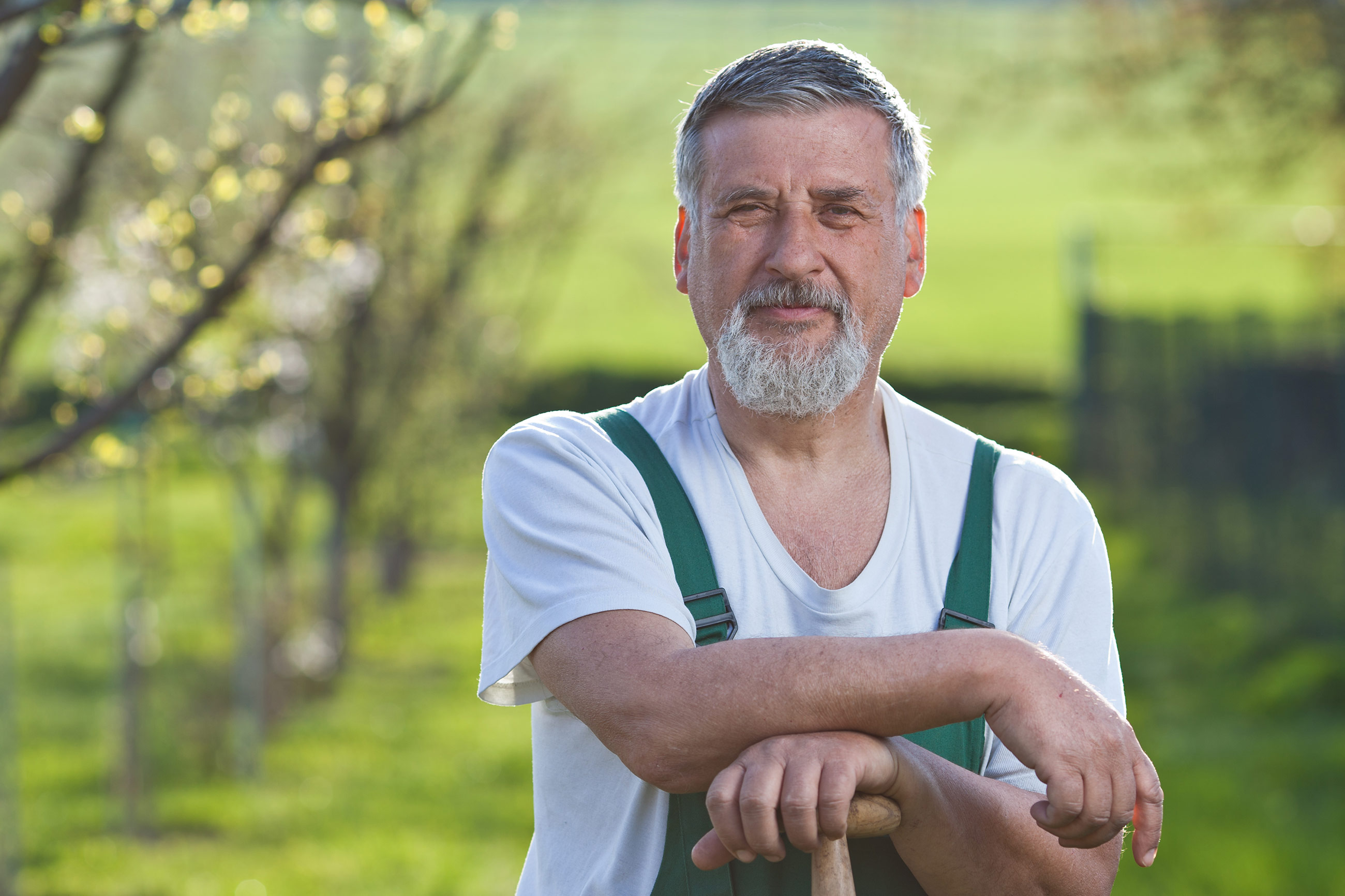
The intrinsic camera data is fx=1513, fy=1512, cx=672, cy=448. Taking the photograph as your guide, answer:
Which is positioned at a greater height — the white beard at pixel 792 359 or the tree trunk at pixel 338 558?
the white beard at pixel 792 359

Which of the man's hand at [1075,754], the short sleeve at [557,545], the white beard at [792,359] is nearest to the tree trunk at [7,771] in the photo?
the short sleeve at [557,545]

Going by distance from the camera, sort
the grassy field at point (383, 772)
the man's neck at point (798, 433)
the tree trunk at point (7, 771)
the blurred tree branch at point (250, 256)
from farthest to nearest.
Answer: the grassy field at point (383, 772), the tree trunk at point (7, 771), the blurred tree branch at point (250, 256), the man's neck at point (798, 433)

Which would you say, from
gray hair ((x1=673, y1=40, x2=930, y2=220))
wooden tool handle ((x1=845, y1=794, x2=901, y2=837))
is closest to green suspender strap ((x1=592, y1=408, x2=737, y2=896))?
wooden tool handle ((x1=845, y1=794, x2=901, y2=837))

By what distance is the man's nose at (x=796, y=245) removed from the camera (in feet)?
6.75

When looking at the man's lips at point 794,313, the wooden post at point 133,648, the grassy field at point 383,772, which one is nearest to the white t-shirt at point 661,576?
the man's lips at point 794,313

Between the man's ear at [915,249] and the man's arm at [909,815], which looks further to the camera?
the man's ear at [915,249]

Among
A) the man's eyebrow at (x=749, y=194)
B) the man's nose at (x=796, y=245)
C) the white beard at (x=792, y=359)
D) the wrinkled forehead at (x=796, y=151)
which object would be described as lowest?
the white beard at (x=792, y=359)

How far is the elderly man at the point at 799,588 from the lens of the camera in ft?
5.78

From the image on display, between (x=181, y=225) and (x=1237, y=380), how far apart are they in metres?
8.31

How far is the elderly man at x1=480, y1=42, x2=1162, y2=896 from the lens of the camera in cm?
176

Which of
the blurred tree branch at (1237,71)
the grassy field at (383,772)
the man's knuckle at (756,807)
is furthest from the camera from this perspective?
the blurred tree branch at (1237,71)

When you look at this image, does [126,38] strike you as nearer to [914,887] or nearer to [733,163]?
[733,163]

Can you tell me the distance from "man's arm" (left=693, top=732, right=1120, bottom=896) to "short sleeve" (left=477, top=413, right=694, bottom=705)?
0.92 ft

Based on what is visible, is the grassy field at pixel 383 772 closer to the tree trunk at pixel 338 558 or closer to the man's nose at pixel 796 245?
the tree trunk at pixel 338 558
